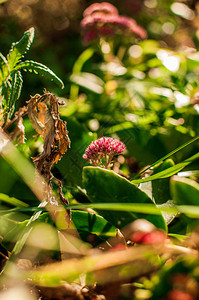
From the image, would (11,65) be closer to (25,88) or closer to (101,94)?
(101,94)

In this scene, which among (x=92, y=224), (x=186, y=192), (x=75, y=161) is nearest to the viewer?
(x=186, y=192)

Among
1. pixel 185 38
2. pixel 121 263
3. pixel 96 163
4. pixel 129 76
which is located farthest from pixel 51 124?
pixel 185 38

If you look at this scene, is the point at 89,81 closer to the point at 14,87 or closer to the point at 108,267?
the point at 14,87

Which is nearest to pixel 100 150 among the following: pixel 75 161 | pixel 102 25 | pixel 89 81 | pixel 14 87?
pixel 75 161

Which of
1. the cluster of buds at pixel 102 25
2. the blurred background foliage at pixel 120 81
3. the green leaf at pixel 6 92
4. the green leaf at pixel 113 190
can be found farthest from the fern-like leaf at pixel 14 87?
the cluster of buds at pixel 102 25

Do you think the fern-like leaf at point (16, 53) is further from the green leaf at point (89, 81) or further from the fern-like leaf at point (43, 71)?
the green leaf at point (89, 81)

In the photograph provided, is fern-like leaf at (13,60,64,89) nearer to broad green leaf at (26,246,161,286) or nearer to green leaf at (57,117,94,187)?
green leaf at (57,117,94,187)
